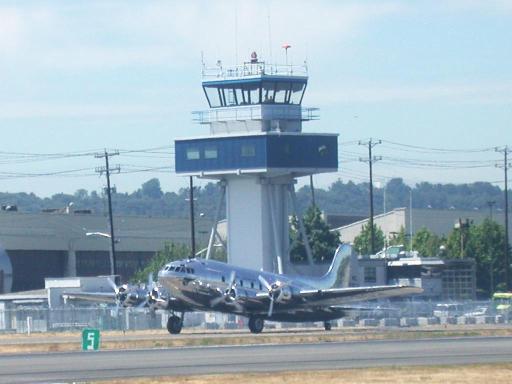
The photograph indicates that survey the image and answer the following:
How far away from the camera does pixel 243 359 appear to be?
4969cm

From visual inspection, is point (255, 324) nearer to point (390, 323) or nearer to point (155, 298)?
point (155, 298)

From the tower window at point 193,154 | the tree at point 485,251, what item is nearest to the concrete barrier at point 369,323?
the tower window at point 193,154

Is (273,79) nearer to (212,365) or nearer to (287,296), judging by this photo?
(287,296)

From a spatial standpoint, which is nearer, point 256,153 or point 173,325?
point 173,325

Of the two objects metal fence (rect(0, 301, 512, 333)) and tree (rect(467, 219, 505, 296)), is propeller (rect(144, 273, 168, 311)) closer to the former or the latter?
metal fence (rect(0, 301, 512, 333))

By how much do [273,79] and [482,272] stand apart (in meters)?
49.4

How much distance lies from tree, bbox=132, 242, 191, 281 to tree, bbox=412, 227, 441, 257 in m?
27.8

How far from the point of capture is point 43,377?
42.0 m

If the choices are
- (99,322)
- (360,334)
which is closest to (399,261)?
(99,322)

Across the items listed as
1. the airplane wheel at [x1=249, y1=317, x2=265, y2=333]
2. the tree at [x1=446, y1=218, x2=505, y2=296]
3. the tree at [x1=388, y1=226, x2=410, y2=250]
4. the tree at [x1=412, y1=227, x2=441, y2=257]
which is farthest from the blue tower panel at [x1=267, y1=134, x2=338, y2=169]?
the tree at [x1=388, y1=226, x2=410, y2=250]

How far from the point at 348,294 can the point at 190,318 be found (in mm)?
16313

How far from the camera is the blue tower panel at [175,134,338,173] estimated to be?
334ft

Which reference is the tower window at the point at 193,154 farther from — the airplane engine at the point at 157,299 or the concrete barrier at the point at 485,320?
the concrete barrier at the point at 485,320

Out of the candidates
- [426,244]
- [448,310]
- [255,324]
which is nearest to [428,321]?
[448,310]
